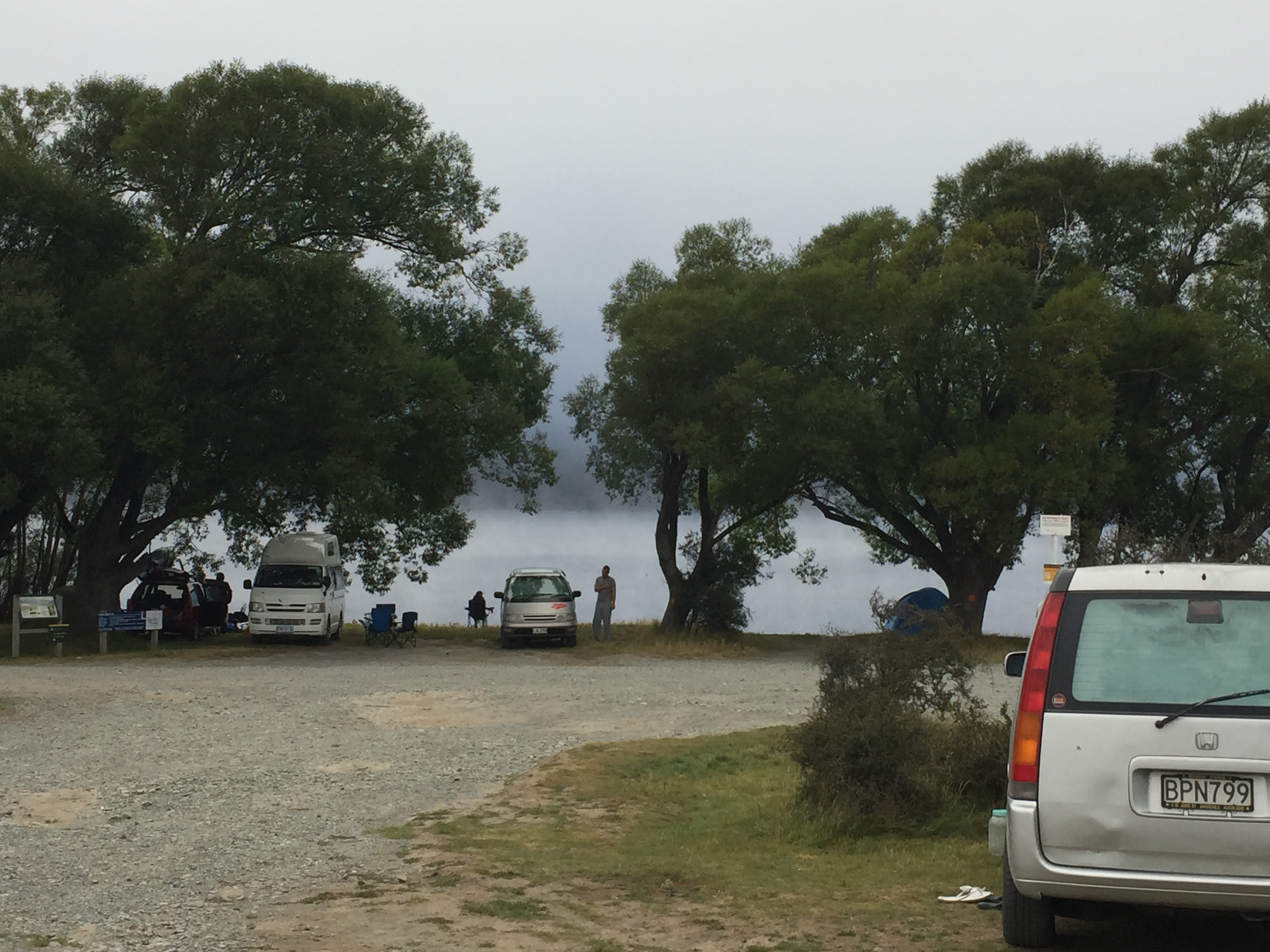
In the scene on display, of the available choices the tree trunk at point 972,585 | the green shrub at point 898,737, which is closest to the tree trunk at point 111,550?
the tree trunk at point 972,585

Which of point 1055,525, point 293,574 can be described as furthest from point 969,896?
point 293,574

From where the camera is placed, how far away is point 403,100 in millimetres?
34344

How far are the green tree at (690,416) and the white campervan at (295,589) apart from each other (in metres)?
7.98

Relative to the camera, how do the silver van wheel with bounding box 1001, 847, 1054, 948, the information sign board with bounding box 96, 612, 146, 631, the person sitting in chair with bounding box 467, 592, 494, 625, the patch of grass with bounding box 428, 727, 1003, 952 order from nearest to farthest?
the silver van wheel with bounding box 1001, 847, 1054, 948
the patch of grass with bounding box 428, 727, 1003, 952
the information sign board with bounding box 96, 612, 146, 631
the person sitting in chair with bounding box 467, 592, 494, 625

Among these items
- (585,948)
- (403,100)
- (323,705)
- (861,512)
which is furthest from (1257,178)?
(585,948)

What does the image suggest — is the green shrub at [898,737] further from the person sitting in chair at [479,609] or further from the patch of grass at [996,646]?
the person sitting in chair at [479,609]

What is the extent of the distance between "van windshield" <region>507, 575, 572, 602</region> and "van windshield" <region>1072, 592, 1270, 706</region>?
2820cm

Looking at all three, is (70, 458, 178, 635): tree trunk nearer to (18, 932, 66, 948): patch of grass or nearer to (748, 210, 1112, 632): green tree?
(748, 210, 1112, 632): green tree

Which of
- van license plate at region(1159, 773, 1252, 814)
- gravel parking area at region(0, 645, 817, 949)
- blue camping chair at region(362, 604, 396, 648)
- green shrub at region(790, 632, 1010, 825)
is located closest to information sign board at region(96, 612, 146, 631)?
gravel parking area at region(0, 645, 817, 949)

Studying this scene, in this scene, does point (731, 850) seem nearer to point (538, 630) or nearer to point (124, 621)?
point (538, 630)

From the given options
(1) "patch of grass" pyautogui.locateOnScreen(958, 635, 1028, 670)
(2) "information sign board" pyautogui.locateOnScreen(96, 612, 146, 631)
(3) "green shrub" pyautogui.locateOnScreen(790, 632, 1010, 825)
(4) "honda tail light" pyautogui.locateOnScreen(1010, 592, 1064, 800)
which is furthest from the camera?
(2) "information sign board" pyautogui.locateOnScreen(96, 612, 146, 631)

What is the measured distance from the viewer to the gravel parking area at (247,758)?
808 centimetres

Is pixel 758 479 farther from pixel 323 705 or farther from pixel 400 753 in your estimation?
pixel 400 753

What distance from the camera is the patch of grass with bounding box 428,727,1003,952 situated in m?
7.94
